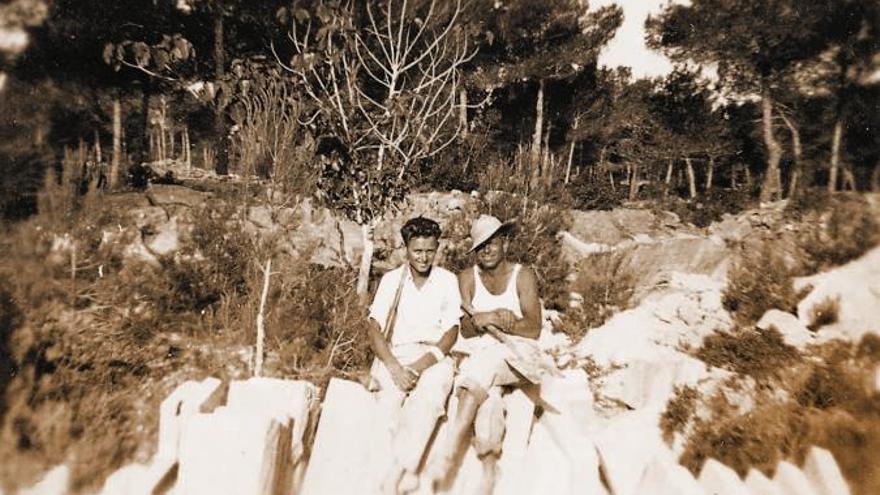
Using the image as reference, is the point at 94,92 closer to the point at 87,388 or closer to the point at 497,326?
the point at 87,388

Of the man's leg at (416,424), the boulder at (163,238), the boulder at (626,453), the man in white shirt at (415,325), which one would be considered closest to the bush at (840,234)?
the boulder at (626,453)

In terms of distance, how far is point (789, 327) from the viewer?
4605 mm

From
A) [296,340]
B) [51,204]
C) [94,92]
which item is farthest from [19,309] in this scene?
[94,92]

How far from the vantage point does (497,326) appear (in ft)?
9.04

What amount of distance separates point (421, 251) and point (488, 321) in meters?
0.57

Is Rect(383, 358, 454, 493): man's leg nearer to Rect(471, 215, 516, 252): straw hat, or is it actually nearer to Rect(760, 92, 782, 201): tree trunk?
Rect(471, 215, 516, 252): straw hat

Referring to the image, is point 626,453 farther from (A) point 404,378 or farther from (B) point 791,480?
(A) point 404,378

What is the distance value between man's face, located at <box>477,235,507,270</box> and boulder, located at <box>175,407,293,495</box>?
4.86 ft

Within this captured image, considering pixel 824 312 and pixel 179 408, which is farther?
pixel 824 312

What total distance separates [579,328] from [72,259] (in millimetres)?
5943

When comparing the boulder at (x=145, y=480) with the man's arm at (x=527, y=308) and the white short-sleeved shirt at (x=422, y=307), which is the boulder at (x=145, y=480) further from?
the man's arm at (x=527, y=308)

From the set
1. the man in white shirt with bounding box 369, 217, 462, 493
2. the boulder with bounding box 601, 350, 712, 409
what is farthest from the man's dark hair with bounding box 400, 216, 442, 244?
the boulder with bounding box 601, 350, 712, 409

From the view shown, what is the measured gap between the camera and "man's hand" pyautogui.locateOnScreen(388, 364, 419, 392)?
2561mm

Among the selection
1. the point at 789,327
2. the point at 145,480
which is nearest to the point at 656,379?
the point at 789,327
